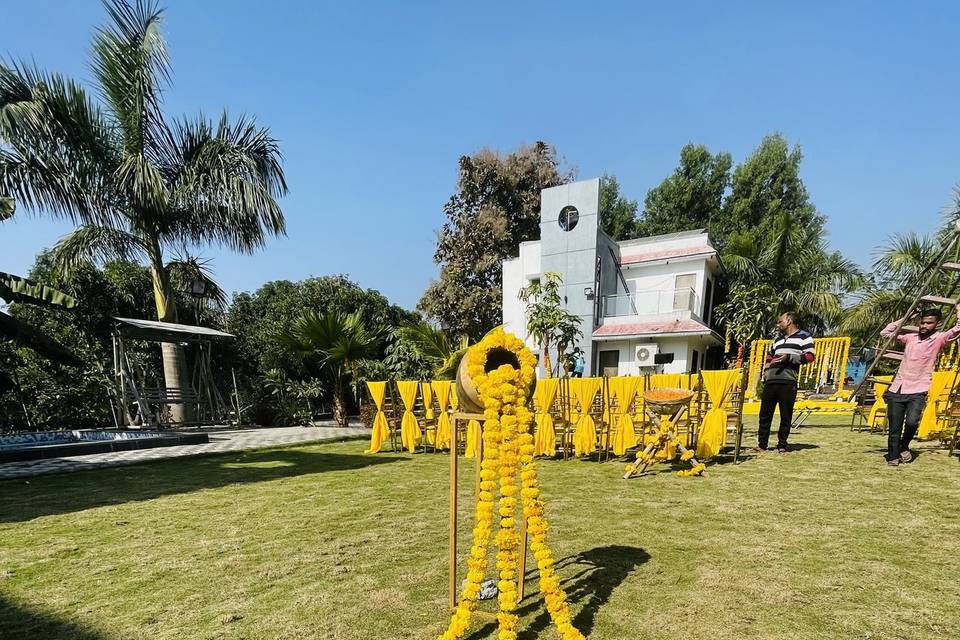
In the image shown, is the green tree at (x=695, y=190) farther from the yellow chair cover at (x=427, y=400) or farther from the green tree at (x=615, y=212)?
the yellow chair cover at (x=427, y=400)

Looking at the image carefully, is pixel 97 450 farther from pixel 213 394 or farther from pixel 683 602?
pixel 683 602

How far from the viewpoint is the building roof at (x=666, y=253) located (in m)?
18.9

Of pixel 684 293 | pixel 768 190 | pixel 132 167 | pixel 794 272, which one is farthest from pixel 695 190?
pixel 132 167

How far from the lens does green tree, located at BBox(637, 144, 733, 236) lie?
2884 cm

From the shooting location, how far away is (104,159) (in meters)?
11.4

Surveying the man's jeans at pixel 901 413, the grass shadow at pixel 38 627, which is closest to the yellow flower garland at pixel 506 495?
the grass shadow at pixel 38 627

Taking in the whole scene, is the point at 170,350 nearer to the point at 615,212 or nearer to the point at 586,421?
the point at 586,421

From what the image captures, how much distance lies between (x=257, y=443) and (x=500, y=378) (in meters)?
10.2

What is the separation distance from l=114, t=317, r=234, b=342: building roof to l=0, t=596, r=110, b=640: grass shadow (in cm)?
1033

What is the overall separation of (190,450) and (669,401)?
9501 mm

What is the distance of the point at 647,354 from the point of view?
1848 centimetres

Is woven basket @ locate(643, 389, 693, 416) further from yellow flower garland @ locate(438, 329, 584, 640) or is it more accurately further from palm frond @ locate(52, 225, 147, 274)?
palm frond @ locate(52, 225, 147, 274)

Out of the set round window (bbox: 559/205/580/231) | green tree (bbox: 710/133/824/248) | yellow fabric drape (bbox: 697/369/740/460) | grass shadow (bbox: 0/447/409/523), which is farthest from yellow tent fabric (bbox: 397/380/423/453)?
green tree (bbox: 710/133/824/248)

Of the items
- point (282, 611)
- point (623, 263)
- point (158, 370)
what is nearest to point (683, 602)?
point (282, 611)
